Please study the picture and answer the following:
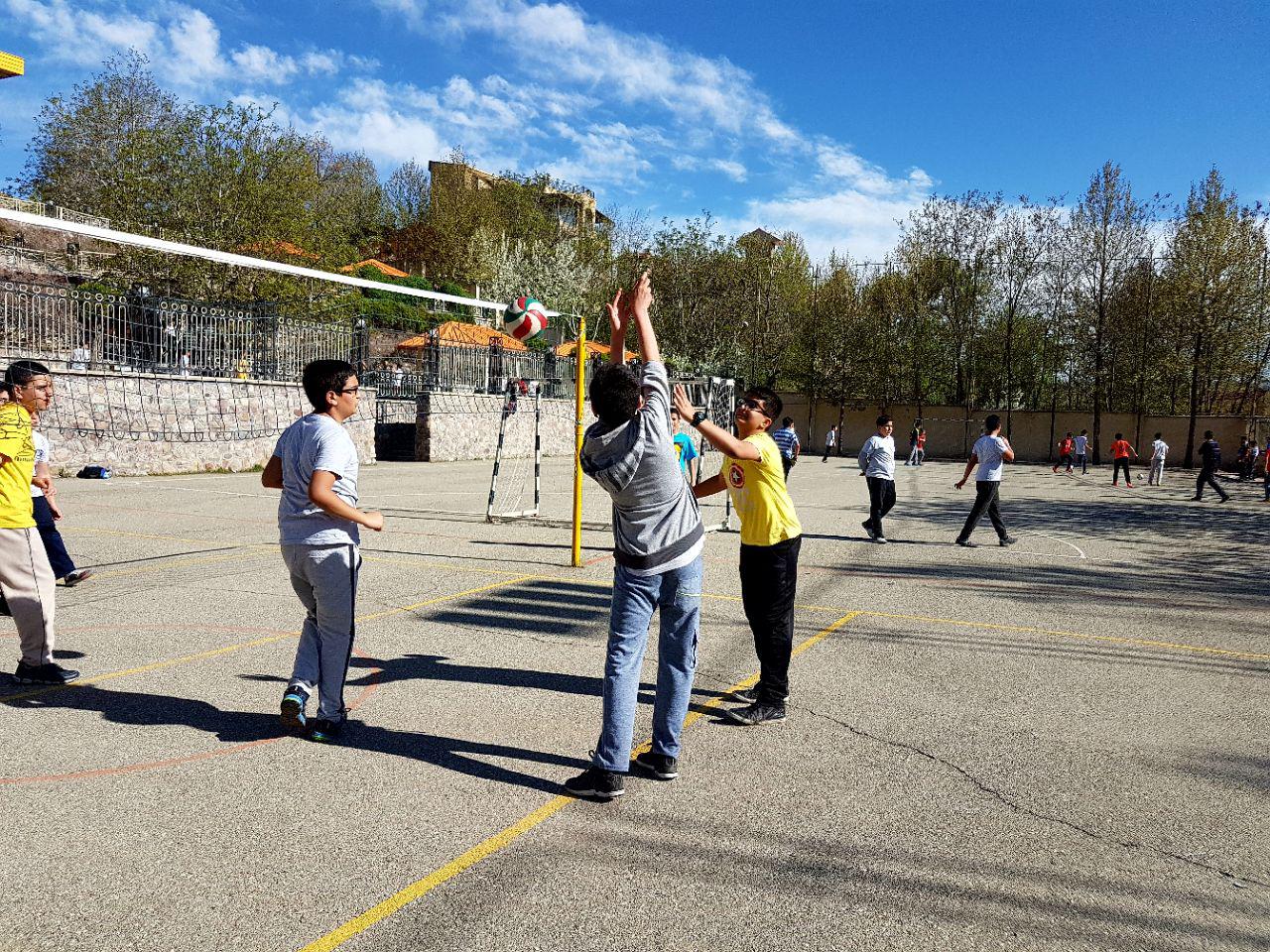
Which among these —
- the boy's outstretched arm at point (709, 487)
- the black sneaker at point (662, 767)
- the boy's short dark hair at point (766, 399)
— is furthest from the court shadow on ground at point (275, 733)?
the boy's short dark hair at point (766, 399)

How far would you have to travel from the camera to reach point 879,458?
12.9 meters

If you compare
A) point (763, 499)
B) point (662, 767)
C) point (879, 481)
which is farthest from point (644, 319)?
point (879, 481)

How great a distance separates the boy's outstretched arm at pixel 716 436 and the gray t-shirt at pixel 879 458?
27.6ft

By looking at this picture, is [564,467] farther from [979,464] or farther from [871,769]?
[871,769]

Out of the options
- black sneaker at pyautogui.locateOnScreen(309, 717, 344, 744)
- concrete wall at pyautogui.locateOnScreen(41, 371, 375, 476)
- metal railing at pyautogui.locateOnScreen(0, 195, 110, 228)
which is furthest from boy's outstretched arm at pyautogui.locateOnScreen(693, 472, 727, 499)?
metal railing at pyautogui.locateOnScreen(0, 195, 110, 228)

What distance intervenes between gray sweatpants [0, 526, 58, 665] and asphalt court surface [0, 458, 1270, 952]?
288mm

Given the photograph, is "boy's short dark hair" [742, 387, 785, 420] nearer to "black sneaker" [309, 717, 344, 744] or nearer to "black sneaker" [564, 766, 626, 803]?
"black sneaker" [564, 766, 626, 803]

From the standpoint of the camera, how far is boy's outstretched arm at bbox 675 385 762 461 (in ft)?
13.5

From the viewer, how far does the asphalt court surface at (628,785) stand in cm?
304

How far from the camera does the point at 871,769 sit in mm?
4379

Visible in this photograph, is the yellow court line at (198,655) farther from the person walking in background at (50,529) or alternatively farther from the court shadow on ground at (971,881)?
the court shadow on ground at (971,881)

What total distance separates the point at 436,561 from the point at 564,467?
58.8ft

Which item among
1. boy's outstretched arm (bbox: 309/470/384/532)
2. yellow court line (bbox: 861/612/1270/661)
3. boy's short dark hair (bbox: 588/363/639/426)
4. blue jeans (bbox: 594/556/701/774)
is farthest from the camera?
yellow court line (bbox: 861/612/1270/661)

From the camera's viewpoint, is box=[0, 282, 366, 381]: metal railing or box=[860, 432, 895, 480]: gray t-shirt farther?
box=[0, 282, 366, 381]: metal railing
